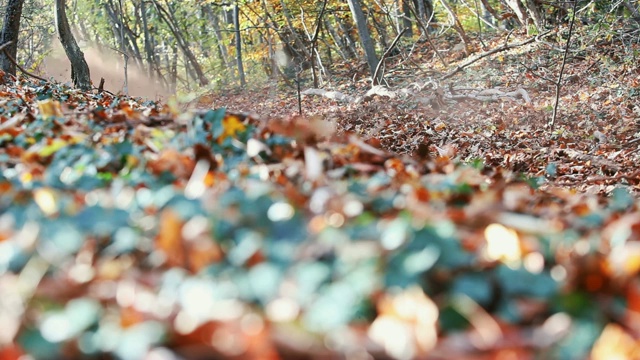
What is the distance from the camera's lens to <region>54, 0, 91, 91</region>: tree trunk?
10586 mm

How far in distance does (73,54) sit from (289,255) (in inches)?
415

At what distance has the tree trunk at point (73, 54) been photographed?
1059 cm

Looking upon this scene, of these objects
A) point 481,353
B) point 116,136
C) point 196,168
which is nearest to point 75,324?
point 481,353

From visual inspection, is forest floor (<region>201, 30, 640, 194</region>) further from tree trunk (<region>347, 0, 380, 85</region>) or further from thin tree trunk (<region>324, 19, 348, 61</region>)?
thin tree trunk (<region>324, 19, 348, 61</region>)

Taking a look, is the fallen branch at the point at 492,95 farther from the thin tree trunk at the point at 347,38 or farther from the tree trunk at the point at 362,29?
the thin tree trunk at the point at 347,38

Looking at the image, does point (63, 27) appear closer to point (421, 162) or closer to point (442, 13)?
point (421, 162)

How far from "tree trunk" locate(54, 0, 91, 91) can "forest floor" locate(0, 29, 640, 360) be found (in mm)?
8739

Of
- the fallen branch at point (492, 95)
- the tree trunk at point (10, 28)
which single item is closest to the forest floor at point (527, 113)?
the fallen branch at point (492, 95)

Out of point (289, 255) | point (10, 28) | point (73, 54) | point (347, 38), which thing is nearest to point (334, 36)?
point (347, 38)

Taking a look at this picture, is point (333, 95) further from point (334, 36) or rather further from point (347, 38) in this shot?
point (334, 36)

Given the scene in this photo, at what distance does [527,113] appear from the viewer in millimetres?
9641

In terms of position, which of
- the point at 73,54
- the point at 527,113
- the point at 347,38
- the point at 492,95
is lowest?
the point at 527,113

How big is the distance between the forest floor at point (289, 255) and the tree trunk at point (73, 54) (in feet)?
28.7

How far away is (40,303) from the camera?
1.17 m
